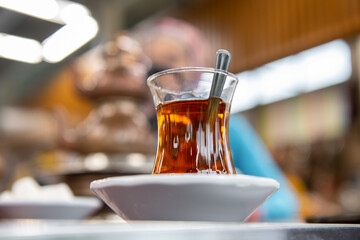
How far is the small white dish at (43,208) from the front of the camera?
0.65 metres

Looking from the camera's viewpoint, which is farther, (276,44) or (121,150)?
(276,44)

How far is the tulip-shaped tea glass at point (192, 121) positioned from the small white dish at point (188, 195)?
0.21ft

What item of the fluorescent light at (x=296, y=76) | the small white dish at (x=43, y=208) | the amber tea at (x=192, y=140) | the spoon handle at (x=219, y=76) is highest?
the fluorescent light at (x=296, y=76)

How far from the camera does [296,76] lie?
431 cm

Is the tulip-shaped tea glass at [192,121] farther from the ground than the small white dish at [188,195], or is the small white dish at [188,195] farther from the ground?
the tulip-shaped tea glass at [192,121]

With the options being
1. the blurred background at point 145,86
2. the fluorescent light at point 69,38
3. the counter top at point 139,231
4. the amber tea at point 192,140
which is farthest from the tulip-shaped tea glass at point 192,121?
the fluorescent light at point 69,38

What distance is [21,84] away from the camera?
5.98m

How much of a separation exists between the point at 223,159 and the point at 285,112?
15.8 feet

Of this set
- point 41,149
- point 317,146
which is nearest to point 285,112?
point 317,146

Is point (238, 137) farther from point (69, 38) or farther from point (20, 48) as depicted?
point (20, 48)

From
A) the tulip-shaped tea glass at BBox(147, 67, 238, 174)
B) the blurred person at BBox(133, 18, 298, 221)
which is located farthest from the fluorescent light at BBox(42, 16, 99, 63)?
the tulip-shaped tea glass at BBox(147, 67, 238, 174)

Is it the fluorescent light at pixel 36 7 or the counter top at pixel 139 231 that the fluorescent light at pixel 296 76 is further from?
the counter top at pixel 139 231

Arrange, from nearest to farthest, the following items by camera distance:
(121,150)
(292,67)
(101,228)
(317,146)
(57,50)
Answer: (101,228), (121,150), (57,50), (292,67), (317,146)

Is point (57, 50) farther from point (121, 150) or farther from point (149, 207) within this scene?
point (149, 207)
